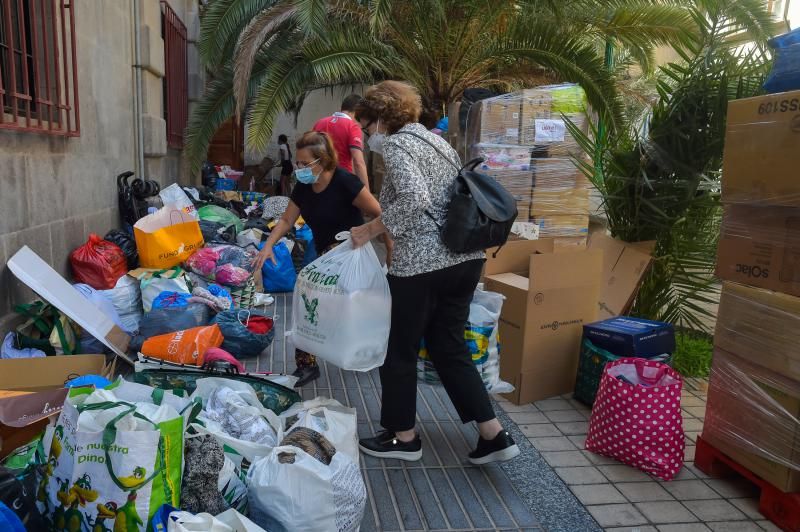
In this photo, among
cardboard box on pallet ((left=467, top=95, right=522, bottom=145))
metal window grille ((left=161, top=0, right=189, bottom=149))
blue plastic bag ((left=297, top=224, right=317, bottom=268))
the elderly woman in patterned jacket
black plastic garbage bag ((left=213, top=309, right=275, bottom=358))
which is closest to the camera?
the elderly woman in patterned jacket

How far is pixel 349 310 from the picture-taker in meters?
2.86

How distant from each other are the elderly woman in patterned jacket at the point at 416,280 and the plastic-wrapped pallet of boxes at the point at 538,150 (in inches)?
84.1

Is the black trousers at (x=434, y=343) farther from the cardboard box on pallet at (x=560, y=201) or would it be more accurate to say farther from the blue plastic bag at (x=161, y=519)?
the cardboard box on pallet at (x=560, y=201)

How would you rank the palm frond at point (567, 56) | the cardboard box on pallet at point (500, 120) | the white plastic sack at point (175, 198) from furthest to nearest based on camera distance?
the palm frond at point (567, 56) < the white plastic sack at point (175, 198) < the cardboard box on pallet at point (500, 120)

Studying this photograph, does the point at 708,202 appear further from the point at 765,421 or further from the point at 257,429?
the point at 257,429

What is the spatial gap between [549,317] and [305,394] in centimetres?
156

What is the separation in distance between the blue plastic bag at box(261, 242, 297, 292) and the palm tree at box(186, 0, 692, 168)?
6.33ft

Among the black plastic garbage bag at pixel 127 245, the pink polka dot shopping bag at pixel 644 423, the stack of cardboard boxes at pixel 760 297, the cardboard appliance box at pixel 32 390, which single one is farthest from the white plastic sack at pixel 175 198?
the stack of cardboard boxes at pixel 760 297

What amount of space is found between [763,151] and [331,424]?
2.23m

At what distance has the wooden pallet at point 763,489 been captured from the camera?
2.61 meters

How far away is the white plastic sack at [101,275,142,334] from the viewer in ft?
14.9

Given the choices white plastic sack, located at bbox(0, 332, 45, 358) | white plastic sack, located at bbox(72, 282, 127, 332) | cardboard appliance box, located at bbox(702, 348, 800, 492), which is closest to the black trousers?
cardboard appliance box, located at bbox(702, 348, 800, 492)

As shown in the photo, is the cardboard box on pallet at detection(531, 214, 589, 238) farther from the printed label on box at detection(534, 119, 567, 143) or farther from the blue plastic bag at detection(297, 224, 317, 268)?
the blue plastic bag at detection(297, 224, 317, 268)

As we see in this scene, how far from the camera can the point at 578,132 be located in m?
4.61
